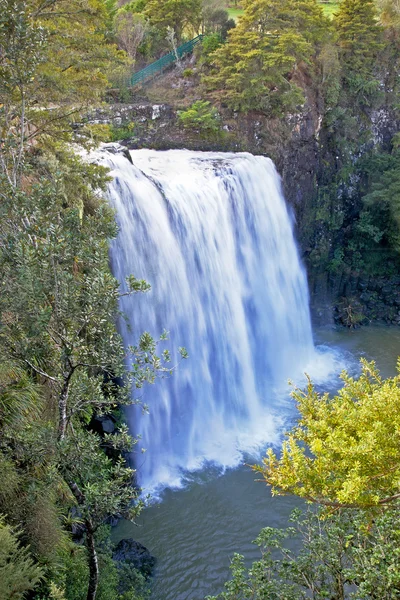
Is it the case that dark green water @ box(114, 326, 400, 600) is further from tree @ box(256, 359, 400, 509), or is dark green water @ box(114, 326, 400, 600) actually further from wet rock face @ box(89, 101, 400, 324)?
wet rock face @ box(89, 101, 400, 324)

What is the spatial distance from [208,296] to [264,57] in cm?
1258

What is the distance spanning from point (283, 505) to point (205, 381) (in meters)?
5.15

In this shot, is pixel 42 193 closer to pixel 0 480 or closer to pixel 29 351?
pixel 29 351

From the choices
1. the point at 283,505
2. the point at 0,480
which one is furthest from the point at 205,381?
the point at 0,480

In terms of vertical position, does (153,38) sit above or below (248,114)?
above

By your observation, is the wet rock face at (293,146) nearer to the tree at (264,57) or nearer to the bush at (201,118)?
the bush at (201,118)

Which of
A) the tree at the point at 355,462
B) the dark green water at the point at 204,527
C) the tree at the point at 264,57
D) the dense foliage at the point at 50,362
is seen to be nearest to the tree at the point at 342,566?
the tree at the point at 355,462

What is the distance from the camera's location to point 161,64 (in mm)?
26594

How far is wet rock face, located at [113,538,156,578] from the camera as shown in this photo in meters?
10.8

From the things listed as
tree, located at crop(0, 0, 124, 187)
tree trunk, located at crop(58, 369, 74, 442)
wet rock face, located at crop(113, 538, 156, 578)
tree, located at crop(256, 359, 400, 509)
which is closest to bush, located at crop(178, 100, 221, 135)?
tree, located at crop(0, 0, 124, 187)

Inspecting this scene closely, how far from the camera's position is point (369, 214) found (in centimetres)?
2483

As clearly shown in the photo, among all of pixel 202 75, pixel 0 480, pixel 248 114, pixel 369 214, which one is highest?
pixel 202 75

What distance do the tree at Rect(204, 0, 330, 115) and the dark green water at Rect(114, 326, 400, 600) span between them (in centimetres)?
1700

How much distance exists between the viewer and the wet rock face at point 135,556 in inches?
425
